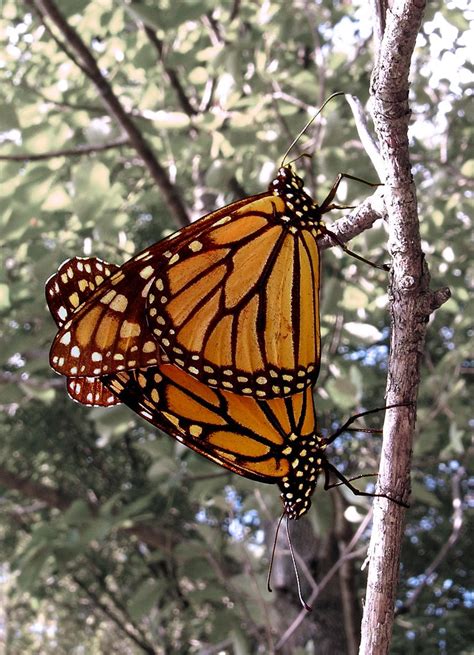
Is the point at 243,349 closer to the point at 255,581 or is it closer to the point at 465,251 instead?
the point at 255,581

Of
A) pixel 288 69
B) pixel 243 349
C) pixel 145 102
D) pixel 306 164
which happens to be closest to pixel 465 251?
pixel 306 164

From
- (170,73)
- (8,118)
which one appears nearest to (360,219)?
(8,118)

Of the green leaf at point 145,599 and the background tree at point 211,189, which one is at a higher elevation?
the background tree at point 211,189

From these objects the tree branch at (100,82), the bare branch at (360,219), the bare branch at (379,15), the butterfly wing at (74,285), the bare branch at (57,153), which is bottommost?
the butterfly wing at (74,285)

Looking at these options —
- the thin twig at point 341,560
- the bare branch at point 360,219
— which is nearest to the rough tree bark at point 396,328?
the bare branch at point 360,219

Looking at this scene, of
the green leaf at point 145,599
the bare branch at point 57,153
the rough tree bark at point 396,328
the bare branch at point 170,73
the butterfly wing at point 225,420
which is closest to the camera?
the rough tree bark at point 396,328

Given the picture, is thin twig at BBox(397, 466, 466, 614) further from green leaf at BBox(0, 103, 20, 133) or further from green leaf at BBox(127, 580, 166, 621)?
green leaf at BBox(0, 103, 20, 133)

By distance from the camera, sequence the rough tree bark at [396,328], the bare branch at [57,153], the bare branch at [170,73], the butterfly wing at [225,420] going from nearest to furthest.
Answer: the rough tree bark at [396,328] < the butterfly wing at [225,420] < the bare branch at [57,153] < the bare branch at [170,73]

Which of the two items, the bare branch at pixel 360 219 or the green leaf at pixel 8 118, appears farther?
the green leaf at pixel 8 118

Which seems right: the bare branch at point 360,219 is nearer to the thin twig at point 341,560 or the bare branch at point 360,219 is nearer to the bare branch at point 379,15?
the bare branch at point 379,15
